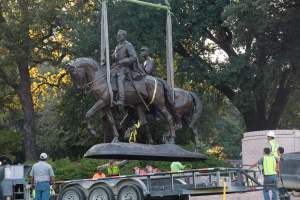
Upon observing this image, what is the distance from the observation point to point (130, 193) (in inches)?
861

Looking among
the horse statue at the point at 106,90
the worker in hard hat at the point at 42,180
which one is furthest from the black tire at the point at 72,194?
the horse statue at the point at 106,90

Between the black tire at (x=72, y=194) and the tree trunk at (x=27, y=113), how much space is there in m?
24.8

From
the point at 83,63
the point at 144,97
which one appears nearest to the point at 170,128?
the point at 144,97

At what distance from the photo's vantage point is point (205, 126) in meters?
47.8

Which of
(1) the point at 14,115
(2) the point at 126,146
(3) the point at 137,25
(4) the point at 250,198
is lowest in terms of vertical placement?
(4) the point at 250,198

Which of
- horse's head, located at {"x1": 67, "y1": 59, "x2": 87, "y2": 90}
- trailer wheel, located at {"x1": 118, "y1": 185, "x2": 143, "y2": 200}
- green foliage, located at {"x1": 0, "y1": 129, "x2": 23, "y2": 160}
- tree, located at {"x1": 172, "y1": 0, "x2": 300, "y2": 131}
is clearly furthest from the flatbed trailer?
green foliage, located at {"x1": 0, "y1": 129, "x2": 23, "y2": 160}

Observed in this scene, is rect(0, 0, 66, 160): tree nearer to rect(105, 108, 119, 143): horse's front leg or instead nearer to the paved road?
rect(105, 108, 119, 143): horse's front leg

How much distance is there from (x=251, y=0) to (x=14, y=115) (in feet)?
69.0

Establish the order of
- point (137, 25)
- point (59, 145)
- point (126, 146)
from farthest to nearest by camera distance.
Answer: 1. point (59, 145)
2. point (137, 25)
3. point (126, 146)

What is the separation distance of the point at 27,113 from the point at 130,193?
87.2 feet

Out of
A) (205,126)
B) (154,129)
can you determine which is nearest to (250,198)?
(154,129)

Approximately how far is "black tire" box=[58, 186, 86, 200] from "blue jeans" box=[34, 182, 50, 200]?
1288 millimetres

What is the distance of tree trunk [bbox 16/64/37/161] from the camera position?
47281mm

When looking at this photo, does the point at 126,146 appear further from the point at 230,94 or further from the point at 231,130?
the point at 231,130
